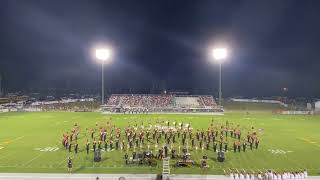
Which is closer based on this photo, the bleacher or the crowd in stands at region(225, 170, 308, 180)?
the crowd in stands at region(225, 170, 308, 180)

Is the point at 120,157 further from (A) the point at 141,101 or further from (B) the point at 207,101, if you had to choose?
(B) the point at 207,101

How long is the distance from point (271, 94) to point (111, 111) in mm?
56881

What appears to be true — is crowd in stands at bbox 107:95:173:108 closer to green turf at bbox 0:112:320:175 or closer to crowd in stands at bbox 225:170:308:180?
green turf at bbox 0:112:320:175

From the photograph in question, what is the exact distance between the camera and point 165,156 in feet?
79.7

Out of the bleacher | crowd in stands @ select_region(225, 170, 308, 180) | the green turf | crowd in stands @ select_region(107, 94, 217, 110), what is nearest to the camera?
crowd in stands @ select_region(225, 170, 308, 180)

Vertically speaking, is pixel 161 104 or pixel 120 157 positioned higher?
pixel 161 104

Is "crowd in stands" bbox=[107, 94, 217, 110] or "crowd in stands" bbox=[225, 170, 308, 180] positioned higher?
"crowd in stands" bbox=[107, 94, 217, 110]

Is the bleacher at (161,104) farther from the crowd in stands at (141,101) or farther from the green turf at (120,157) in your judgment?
the green turf at (120,157)

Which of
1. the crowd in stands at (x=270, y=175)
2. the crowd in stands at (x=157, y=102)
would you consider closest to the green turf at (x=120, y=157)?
the crowd in stands at (x=270, y=175)

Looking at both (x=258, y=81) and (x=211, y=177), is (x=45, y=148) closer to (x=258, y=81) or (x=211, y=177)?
(x=211, y=177)

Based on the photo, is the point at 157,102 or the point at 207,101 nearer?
the point at 157,102

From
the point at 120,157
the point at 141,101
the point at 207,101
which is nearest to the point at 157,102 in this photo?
the point at 141,101

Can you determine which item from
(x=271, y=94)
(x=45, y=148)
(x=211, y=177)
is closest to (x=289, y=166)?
(x=211, y=177)

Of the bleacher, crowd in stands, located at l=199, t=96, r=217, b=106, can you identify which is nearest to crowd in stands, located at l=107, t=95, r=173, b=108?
the bleacher
